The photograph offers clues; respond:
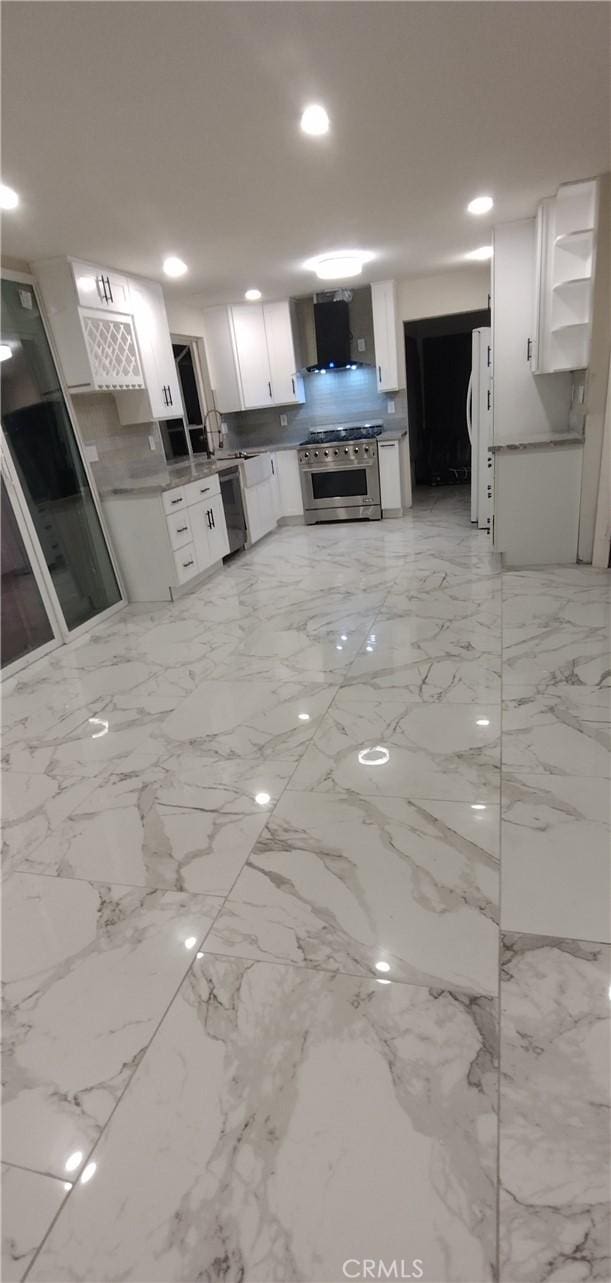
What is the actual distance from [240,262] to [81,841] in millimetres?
4222

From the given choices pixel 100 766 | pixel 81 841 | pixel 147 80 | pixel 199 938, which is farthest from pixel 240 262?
pixel 199 938

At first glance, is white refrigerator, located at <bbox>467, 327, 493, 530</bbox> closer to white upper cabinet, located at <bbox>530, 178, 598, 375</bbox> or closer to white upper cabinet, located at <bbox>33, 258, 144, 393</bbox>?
white upper cabinet, located at <bbox>530, 178, 598, 375</bbox>

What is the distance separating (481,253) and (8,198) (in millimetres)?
3892

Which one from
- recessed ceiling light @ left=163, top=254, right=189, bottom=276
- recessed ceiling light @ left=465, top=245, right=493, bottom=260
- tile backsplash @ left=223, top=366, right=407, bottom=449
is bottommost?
tile backsplash @ left=223, top=366, right=407, bottom=449

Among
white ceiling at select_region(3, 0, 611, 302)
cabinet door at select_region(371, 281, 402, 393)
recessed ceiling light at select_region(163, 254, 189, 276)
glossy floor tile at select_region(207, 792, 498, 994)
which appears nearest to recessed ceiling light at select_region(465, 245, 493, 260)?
cabinet door at select_region(371, 281, 402, 393)

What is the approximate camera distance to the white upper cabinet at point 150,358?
4.57 meters

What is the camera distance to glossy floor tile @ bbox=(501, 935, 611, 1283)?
0.98 m

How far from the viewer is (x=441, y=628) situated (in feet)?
11.5

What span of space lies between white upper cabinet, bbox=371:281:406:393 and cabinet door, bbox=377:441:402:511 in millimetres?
628

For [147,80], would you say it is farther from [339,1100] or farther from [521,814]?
[339,1100]

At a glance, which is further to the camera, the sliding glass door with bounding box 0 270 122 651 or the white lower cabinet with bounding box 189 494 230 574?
the white lower cabinet with bounding box 189 494 230 574

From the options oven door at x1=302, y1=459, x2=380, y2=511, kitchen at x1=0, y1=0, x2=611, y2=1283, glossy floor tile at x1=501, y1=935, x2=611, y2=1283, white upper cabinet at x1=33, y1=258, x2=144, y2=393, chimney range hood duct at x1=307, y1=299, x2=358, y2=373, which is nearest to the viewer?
glossy floor tile at x1=501, y1=935, x2=611, y2=1283

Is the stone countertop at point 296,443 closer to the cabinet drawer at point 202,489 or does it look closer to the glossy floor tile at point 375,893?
the cabinet drawer at point 202,489

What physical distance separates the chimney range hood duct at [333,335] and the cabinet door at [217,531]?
87.9 inches
